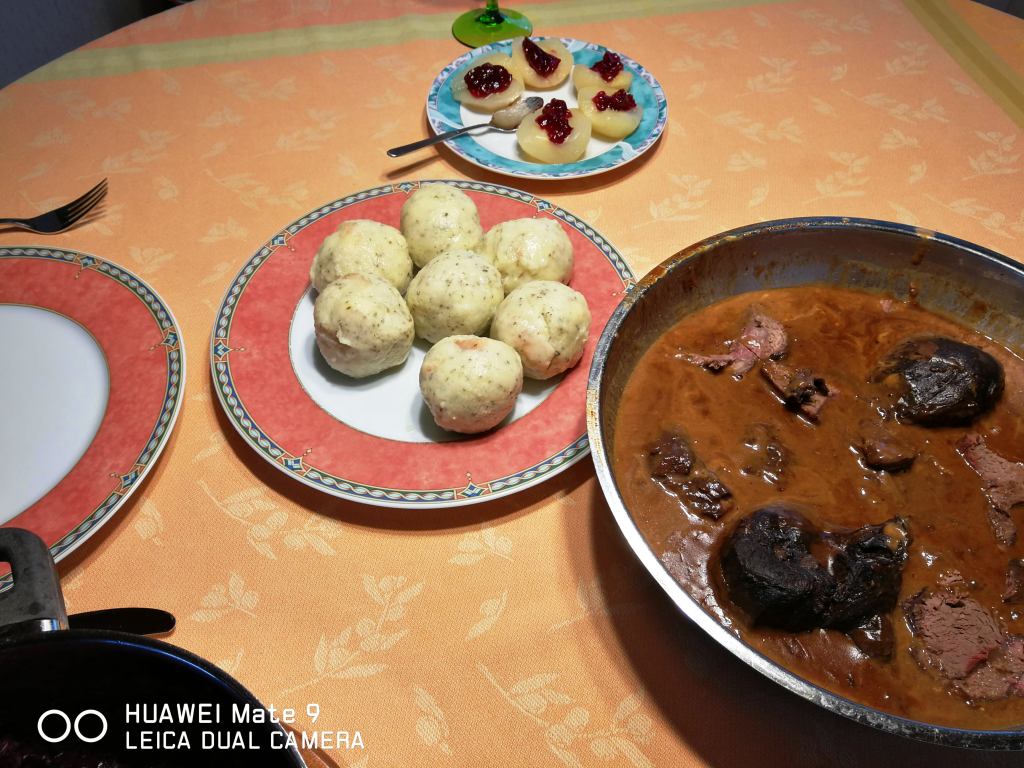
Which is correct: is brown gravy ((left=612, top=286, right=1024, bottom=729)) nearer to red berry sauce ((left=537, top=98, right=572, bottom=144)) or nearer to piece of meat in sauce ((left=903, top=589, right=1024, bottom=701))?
piece of meat in sauce ((left=903, top=589, right=1024, bottom=701))

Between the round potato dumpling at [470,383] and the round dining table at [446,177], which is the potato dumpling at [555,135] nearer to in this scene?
the round dining table at [446,177]

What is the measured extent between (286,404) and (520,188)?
113 cm

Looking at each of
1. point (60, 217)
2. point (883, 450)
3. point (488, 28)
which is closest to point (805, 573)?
point (883, 450)

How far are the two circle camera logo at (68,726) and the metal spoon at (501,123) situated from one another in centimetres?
189

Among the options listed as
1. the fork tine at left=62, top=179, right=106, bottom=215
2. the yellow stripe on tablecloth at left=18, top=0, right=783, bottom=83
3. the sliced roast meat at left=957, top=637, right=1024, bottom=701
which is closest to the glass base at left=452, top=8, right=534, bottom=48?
the yellow stripe on tablecloth at left=18, top=0, right=783, bottom=83

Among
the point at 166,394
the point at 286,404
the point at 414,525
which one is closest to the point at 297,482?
the point at 286,404

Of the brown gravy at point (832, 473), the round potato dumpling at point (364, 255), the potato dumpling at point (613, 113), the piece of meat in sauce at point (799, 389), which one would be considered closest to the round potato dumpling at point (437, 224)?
the round potato dumpling at point (364, 255)

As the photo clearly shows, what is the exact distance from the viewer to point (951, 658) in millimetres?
1214

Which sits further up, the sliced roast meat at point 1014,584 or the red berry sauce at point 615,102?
the red berry sauce at point 615,102

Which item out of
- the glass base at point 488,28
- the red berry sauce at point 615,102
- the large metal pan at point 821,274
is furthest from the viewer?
the glass base at point 488,28

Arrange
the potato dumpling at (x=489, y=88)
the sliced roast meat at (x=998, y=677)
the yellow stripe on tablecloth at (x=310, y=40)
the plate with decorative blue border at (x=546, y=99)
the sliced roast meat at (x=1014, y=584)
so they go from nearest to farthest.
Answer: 1. the sliced roast meat at (x=998, y=677)
2. the sliced roast meat at (x=1014, y=584)
3. the plate with decorative blue border at (x=546, y=99)
4. the potato dumpling at (x=489, y=88)
5. the yellow stripe on tablecloth at (x=310, y=40)

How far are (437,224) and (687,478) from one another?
94cm

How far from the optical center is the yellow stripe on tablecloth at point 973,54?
259 cm

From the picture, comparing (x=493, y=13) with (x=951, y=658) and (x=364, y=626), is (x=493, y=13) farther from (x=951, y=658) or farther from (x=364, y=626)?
(x=951, y=658)
